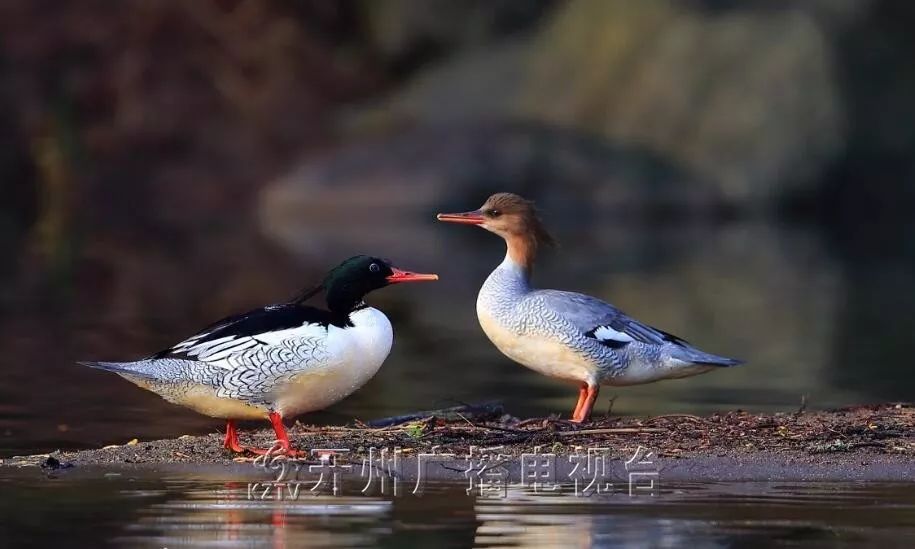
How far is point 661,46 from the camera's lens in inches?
1204

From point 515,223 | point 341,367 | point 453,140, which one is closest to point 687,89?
point 453,140

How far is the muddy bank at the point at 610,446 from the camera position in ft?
23.5

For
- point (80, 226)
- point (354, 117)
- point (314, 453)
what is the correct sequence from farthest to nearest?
point (354, 117)
point (80, 226)
point (314, 453)

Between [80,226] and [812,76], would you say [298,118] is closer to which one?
[80,226]

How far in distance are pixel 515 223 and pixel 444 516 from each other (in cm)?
363

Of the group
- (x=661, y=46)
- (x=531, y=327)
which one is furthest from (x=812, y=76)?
(x=531, y=327)

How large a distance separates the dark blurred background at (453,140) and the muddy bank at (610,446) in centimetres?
1030

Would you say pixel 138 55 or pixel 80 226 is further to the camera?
pixel 138 55

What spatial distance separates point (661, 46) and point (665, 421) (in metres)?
23.1

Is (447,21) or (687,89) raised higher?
(447,21)

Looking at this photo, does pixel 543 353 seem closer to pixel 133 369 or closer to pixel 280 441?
pixel 280 441

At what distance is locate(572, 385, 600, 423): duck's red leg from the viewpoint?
28.1 ft

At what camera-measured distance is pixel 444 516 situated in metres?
6.09

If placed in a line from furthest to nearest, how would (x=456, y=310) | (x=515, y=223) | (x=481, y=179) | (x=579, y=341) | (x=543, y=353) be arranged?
(x=481, y=179) → (x=456, y=310) → (x=515, y=223) → (x=543, y=353) → (x=579, y=341)
